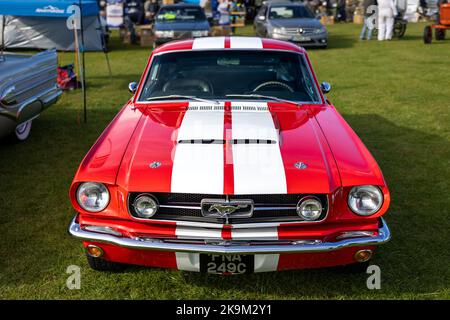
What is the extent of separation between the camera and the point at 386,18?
53.6 ft

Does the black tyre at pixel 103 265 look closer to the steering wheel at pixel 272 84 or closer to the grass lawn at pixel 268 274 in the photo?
the grass lawn at pixel 268 274

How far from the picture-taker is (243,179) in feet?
8.73

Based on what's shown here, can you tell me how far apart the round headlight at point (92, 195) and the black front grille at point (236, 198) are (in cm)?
19

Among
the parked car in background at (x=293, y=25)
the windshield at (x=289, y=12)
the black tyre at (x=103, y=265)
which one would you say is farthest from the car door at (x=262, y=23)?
the black tyre at (x=103, y=265)

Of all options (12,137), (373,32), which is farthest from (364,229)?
(373,32)

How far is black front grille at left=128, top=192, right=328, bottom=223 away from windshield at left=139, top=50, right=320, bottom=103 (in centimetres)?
149

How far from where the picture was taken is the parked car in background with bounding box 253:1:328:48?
47.6ft

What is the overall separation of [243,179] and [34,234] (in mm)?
1993

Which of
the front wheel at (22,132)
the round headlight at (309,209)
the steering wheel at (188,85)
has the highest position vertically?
the steering wheel at (188,85)

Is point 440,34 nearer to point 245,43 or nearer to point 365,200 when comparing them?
point 245,43

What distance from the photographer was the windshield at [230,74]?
13.1ft

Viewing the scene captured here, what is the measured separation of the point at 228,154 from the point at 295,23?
12647mm
